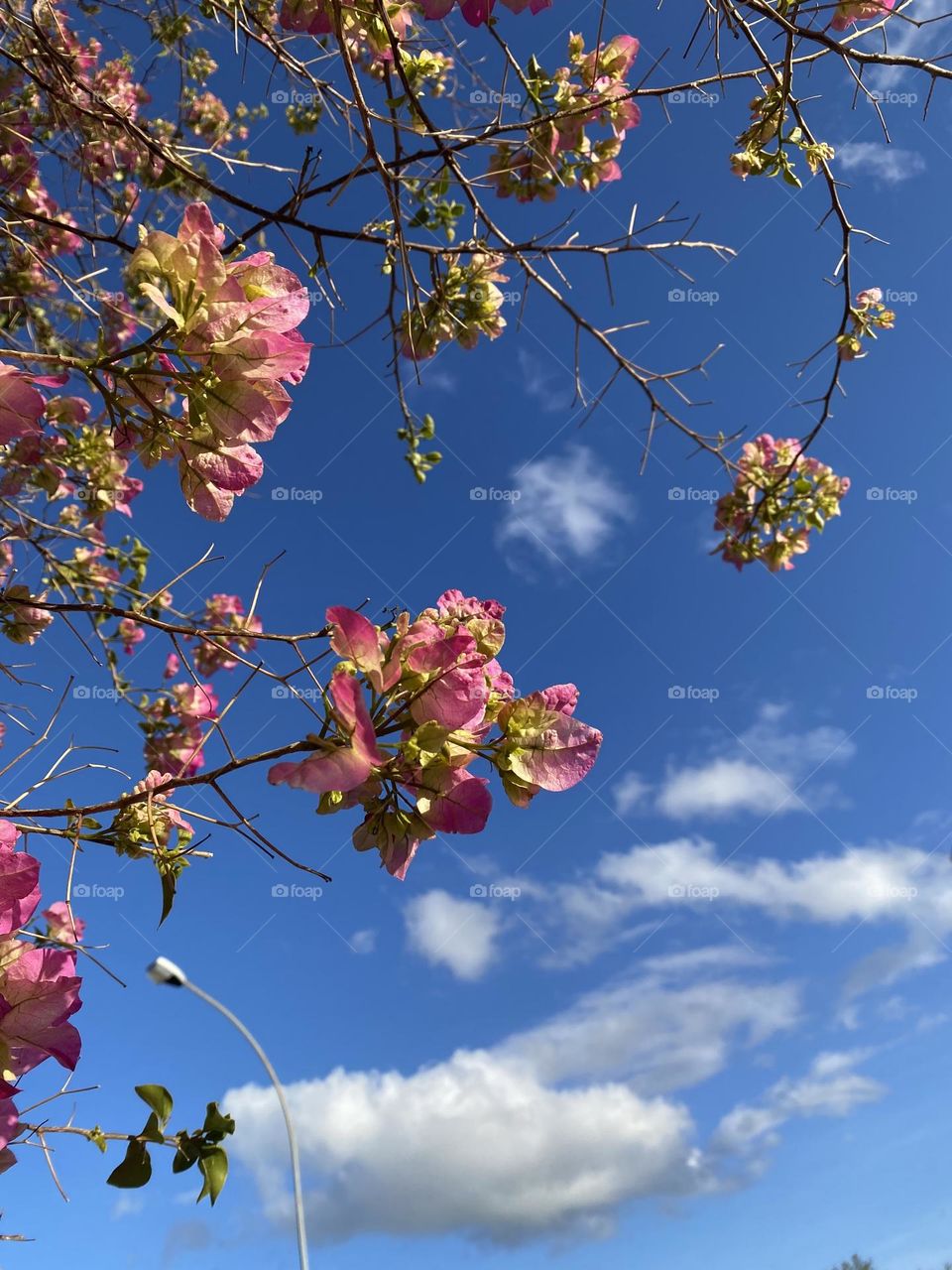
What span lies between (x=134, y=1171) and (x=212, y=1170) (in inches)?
3.8

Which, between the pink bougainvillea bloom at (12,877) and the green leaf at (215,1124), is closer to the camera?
the pink bougainvillea bloom at (12,877)

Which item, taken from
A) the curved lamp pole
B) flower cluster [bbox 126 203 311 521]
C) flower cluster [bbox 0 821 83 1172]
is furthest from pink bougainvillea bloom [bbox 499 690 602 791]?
the curved lamp pole

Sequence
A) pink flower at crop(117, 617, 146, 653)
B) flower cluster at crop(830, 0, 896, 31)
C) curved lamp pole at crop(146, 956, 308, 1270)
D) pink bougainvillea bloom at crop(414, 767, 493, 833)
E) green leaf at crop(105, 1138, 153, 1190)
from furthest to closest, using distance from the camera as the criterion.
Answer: curved lamp pole at crop(146, 956, 308, 1270) → pink flower at crop(117, 617, 146, 653) → flower cluster at crop(830, 0, 896, 31) → green leaf at crop(105, 1138, 153, 1190) → pink bougainvillea bloom at crop(414, 767, 493, 833)

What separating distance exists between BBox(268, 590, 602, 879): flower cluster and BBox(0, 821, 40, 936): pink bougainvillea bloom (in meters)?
0.28

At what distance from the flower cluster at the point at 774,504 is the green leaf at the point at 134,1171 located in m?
2.81

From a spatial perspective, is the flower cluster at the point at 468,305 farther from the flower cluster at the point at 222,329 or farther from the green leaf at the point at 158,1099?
the green leaf at the point at 158,1099

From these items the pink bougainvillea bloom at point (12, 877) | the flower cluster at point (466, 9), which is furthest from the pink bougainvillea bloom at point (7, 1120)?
the flower cluster at point (466, 9)

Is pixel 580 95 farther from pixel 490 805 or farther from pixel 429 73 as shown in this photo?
pixel 490 805

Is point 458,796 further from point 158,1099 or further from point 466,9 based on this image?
point 466,9

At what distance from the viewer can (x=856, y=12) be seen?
209 cm

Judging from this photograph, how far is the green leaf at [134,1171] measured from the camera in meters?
1.16

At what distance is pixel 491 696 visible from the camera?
1.07m

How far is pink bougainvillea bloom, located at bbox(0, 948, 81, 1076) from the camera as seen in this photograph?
3.25 feet

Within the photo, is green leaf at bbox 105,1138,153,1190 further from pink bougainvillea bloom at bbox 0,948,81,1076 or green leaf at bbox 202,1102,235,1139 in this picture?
pink bougainvillea bloom at bbox 0,948,81,1076
